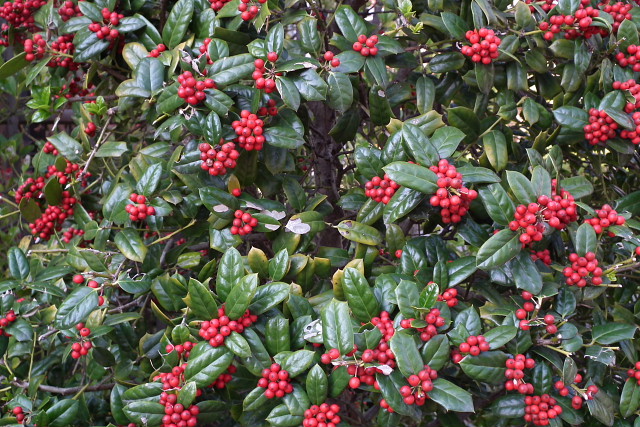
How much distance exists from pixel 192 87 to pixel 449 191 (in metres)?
0.69

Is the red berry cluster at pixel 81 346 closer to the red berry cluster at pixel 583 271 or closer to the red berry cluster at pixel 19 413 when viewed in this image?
the red berry cluster at pixel 19 413

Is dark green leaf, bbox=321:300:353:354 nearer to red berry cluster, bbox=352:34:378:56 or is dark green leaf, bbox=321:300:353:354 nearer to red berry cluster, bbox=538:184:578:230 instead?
red berry cluster, bbox=538:184:578:230

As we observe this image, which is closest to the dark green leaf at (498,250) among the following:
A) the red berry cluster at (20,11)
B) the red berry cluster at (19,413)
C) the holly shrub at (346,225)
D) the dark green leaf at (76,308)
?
the holly shrub at (346,225)

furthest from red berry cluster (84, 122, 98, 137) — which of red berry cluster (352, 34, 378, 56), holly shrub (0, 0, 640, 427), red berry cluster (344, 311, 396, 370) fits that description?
red berry cluster (344, 311, 396, 370)

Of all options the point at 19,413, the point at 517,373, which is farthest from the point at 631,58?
the point at 19,413

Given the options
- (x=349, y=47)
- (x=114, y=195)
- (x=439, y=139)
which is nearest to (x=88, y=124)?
(x=114, y=195)

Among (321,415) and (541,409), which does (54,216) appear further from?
(541,409)

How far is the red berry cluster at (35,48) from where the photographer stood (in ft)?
6.35

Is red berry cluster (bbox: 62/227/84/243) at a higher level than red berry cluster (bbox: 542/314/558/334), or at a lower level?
lower

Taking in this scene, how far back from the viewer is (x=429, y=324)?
1342mm

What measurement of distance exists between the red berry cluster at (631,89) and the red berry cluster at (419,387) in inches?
34.9

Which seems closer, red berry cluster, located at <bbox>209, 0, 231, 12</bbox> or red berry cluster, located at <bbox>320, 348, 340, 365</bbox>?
red berry cluster, located at <bbox>320, 348, 340, 365</bbox>

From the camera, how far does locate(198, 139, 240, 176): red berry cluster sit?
153 cm

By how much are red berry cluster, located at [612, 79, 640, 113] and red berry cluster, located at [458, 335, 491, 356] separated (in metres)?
0.76
